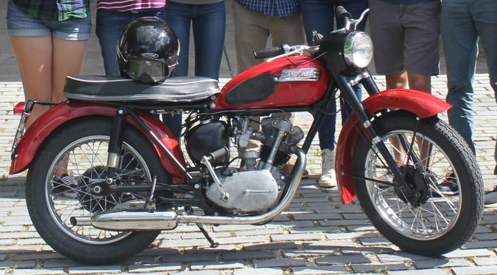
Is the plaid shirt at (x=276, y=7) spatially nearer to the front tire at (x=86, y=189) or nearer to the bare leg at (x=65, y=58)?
the bare leg at (x=65, y=58)

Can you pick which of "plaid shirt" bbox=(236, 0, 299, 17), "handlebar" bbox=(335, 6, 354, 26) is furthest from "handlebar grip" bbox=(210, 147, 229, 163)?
"plaid shirt" bbox=(236, 0, 299, 17)

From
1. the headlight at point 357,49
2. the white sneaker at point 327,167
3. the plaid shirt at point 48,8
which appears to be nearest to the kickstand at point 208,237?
the headlight at point 357,49

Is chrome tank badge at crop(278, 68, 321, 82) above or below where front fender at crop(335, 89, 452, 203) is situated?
above

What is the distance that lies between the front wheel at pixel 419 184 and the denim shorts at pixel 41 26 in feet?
6.18

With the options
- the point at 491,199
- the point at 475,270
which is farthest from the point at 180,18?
the point at 475,270

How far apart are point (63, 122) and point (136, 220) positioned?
605mm

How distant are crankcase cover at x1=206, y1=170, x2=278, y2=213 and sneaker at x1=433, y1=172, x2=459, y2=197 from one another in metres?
0.85

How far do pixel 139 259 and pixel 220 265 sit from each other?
43cm

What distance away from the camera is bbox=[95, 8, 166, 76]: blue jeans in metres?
5.57

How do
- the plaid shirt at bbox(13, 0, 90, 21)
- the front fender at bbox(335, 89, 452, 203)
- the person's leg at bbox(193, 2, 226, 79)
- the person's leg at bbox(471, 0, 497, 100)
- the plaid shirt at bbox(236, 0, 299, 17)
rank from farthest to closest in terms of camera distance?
the plaid shirt at bbox(236, 0, 299, 17) < the person's leg at bbox(193, 2, 226, 79) < the plaid shirt at bbox(13, 0, 90, 21) < the person's leg at bbox(471, 0, 497, 100) < the front fender at bbox(335, 89, 452, 203)

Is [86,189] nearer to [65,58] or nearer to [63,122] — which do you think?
[63,122]

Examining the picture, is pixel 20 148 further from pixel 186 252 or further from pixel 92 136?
pixel 186 252

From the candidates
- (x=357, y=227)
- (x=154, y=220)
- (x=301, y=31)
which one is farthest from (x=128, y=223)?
(x=301, y=31)

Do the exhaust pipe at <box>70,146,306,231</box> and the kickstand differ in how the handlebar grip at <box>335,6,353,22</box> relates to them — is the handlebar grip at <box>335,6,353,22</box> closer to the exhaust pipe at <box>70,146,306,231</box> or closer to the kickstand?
the exhaust pipe at <box>70,146,306,231</box>
